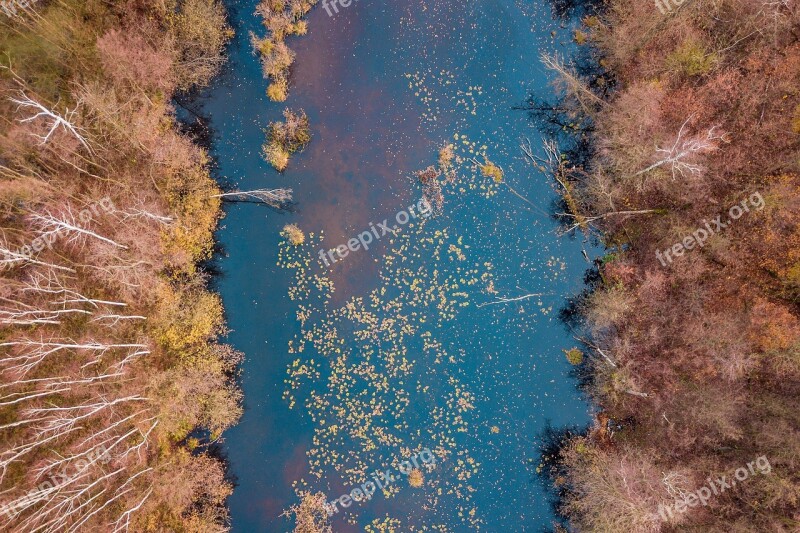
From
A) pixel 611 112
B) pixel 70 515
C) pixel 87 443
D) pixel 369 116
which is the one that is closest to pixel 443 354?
pixel 369 116

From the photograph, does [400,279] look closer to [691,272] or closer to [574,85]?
[574,85]

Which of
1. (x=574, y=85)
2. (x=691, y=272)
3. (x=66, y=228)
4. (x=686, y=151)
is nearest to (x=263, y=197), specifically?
(x=66, y=228)

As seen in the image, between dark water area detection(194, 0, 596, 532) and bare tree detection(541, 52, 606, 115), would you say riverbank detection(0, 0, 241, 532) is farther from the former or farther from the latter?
bare tree detection(541, 52, 606, 115)

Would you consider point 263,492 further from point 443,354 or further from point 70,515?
point 443,354

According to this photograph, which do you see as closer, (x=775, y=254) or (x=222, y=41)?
(x=775, y=254)

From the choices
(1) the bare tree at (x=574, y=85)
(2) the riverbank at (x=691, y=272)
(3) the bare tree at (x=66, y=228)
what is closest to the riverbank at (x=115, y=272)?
(3) the bare tree at (x=66, y=228)

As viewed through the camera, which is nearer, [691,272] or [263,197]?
[691,272]

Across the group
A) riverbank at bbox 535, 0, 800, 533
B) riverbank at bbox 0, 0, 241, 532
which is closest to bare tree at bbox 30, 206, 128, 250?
riverbank at bbox 0, 0, 241, 532
